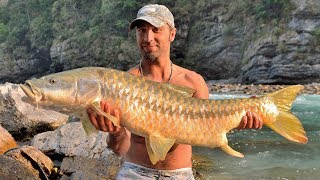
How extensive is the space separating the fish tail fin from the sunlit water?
5049 millimetres

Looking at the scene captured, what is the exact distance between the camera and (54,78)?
2.62 metres

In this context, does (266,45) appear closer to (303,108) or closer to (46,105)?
(303,108)

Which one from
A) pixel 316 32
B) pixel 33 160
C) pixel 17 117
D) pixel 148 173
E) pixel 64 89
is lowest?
pixel 316 32

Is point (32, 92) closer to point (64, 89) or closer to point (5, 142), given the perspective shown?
point (64, 89)

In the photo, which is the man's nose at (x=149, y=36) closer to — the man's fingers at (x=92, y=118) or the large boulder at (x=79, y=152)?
the man's fingers at (x=92, y=118)

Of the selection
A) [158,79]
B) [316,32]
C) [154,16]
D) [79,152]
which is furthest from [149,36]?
[316,32]

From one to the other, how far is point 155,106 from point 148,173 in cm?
59

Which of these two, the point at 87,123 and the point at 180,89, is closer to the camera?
the point at 87,123

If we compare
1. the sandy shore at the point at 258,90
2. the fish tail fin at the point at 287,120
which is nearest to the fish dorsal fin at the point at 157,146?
the fish tail fin at the point at 287,120

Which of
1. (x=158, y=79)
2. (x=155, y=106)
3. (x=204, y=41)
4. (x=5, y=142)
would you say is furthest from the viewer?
(x=204, y=41)

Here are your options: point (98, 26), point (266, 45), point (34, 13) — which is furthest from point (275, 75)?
point (34, 13)

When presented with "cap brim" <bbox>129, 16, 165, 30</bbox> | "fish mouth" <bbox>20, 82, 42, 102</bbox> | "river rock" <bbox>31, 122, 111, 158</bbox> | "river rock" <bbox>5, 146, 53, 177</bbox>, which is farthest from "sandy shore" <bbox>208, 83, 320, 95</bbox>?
"fish mouth" <bbox>20, 82, 42, 102</bbox>

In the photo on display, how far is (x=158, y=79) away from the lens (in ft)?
10.9

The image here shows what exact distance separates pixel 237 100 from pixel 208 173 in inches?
233
